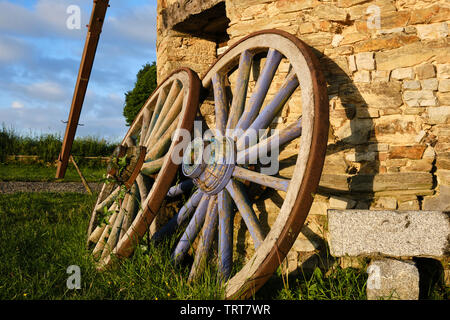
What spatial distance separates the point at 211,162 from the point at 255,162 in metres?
0.28

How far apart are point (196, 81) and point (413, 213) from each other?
1.70 meters

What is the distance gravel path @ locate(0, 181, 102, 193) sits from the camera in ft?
23.3

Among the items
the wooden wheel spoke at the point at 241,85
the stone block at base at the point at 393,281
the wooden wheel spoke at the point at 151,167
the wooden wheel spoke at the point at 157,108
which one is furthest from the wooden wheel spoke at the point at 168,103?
the stone block at base at the point at 393,281

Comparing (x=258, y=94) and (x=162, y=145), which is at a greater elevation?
(x=258, y=94)

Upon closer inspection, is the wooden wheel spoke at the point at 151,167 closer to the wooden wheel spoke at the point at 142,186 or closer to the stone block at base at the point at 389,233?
the wooden wheel spoke at the point at 142,186

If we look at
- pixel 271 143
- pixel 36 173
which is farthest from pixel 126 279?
pixel 36 173

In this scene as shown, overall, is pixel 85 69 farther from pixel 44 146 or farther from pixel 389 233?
pixel 44 146

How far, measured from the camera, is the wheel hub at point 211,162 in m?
2.36

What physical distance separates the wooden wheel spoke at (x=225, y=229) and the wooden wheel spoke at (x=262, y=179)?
0.52ft

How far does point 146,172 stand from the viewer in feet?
9.57

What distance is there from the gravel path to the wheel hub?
5.29m

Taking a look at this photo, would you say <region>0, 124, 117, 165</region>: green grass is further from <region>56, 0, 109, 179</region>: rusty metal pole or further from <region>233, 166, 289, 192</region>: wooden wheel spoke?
<region>233, 166, 289, 192</region>: wooden wheel spoke

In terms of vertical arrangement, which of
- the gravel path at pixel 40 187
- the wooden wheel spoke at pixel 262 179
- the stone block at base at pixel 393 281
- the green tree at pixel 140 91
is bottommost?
the stone block at base at pixel 393 281

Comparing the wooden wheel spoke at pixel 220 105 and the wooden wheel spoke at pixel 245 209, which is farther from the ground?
the wooden wheel spoke at pixel 220 105
